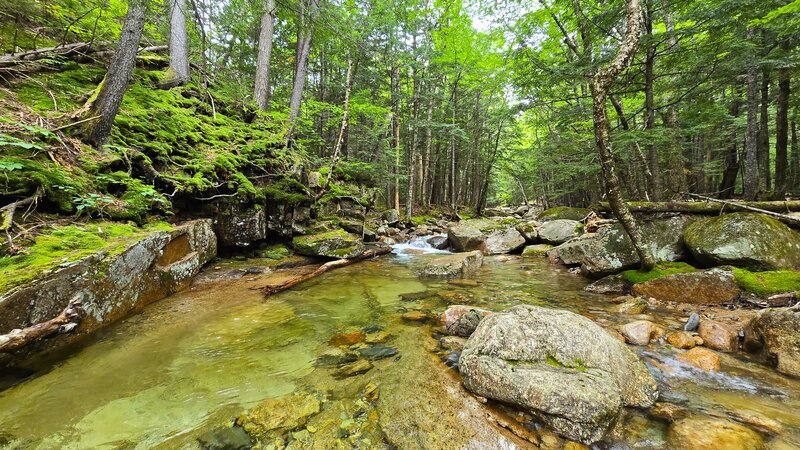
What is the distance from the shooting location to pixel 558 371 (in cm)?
282

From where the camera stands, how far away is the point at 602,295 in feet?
20.6

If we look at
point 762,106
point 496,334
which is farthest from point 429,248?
point 762,106

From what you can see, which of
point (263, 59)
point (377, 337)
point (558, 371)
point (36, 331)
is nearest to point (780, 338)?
point (558, 371)

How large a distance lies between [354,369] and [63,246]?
4099mm

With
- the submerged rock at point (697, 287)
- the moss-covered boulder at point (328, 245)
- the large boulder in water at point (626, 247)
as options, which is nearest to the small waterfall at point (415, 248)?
the moss-covered boulder at point (328, 245)

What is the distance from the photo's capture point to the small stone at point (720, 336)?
3741mm

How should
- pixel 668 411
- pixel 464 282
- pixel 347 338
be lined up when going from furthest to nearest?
pixel 464 282
pixel 347 338
pixel 668 411

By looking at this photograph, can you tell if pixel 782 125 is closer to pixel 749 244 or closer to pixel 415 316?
pixel 749 244

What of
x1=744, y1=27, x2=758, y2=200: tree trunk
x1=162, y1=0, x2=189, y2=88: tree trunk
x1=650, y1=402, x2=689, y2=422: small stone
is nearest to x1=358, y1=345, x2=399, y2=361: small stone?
x1=650, y1=402, x2=689, y2=422: small stone

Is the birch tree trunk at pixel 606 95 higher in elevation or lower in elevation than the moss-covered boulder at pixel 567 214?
higher

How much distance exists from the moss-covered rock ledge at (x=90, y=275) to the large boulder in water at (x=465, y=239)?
9553mm

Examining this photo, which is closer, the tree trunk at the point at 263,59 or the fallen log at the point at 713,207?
the fallen log at the point at 713,207

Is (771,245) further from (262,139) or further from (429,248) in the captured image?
(262,139)

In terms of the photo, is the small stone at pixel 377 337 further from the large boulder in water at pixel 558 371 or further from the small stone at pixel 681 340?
the small stone at pixel 681 340
